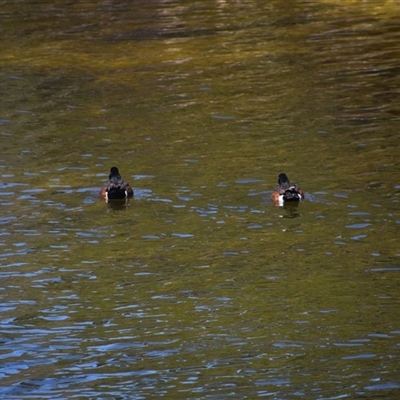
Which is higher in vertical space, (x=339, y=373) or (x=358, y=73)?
(x=358, y=73)

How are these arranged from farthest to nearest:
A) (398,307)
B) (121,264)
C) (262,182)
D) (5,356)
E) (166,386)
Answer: (262,182) < (121,264) < (398,307) < (5,356) < (166,386)

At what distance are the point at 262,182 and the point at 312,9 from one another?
19833mm

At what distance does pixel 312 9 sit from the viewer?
37625 millimetres

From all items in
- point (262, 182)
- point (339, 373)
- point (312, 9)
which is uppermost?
point (312, 9)

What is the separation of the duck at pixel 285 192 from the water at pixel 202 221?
180mm

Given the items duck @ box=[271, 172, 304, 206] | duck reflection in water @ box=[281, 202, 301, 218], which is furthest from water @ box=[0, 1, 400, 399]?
duck @ box=[271, 172, 304, 206]

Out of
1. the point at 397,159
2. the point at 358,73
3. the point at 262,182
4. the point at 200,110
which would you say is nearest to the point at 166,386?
the point at 262,182

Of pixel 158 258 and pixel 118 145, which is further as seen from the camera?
pixel 118 145

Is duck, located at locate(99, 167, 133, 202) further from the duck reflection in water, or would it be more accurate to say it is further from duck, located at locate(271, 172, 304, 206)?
the duck reflection in water

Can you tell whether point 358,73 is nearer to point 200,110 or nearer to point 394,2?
point 200,110

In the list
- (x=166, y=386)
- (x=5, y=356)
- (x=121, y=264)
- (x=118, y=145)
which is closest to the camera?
(x=166, y=386)

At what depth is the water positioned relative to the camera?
1169 centimetres

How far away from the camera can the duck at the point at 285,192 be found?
56.5 ft

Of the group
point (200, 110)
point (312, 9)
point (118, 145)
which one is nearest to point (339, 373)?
point (118, 145)
